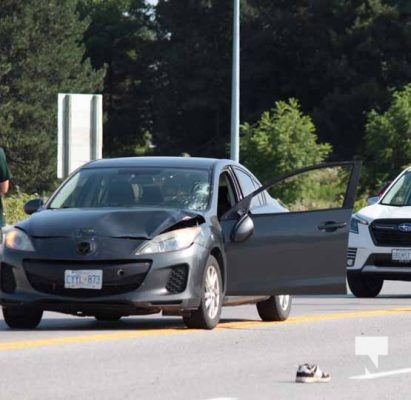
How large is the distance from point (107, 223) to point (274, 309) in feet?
8.94

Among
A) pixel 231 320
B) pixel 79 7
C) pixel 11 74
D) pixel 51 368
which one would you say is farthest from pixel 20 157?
pixel 51 368

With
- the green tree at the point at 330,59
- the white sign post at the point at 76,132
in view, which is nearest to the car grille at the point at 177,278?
the white sign post at the point at 76,132

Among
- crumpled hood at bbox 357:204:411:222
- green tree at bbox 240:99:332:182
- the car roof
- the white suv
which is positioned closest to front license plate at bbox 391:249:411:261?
the white suv

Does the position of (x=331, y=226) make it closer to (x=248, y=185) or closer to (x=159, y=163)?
(x=248, y=185)

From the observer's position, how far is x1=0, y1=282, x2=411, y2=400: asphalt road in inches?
418

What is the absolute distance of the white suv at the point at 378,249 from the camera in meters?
21.5

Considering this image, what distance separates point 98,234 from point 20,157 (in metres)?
62.7

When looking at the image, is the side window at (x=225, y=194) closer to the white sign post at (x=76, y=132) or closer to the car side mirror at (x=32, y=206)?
the car side mirror at (x=32, y=206)

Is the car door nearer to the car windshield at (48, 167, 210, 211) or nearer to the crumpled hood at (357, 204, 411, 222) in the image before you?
the car windshield at (48, 167, 210, 211)

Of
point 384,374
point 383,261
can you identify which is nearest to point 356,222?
point 383,261

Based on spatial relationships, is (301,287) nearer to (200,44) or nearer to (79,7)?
(200,44)

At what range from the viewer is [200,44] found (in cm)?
9062

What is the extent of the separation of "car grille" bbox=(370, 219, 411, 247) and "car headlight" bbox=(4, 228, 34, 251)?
7.79 metres

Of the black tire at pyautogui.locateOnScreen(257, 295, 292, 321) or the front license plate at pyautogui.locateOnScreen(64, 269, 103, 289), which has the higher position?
Answer: the front license plate at pyautogui.locateOnScreen(64, 269, 103, 289)
